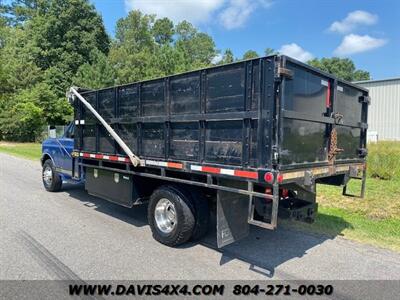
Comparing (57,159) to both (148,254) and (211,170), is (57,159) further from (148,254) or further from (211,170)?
(211,170)

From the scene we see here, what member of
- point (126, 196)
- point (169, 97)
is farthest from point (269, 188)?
point (126, 196)

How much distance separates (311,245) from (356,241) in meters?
0.84

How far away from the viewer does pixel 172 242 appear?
555 centimetres

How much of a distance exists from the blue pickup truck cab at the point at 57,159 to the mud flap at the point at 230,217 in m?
5.07

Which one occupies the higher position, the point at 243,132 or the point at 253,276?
the point at 243,132

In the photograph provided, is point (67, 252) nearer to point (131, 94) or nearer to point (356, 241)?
point (131, 94)

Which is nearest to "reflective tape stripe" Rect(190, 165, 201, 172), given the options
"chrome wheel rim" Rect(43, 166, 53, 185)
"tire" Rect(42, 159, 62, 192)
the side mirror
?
the side mirror

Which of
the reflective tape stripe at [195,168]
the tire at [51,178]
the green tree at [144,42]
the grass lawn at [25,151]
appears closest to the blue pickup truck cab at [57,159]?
the tire at [51,178]

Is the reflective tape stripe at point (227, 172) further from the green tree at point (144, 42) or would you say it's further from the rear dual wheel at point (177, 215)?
the green tree at point (144, 42)

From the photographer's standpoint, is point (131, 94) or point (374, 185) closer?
point (131, 94)

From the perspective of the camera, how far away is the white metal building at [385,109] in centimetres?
3341

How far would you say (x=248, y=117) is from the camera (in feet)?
14.9

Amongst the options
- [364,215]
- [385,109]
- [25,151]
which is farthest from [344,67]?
[364,215]

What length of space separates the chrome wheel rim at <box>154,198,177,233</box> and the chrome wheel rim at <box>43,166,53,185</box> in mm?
5056
